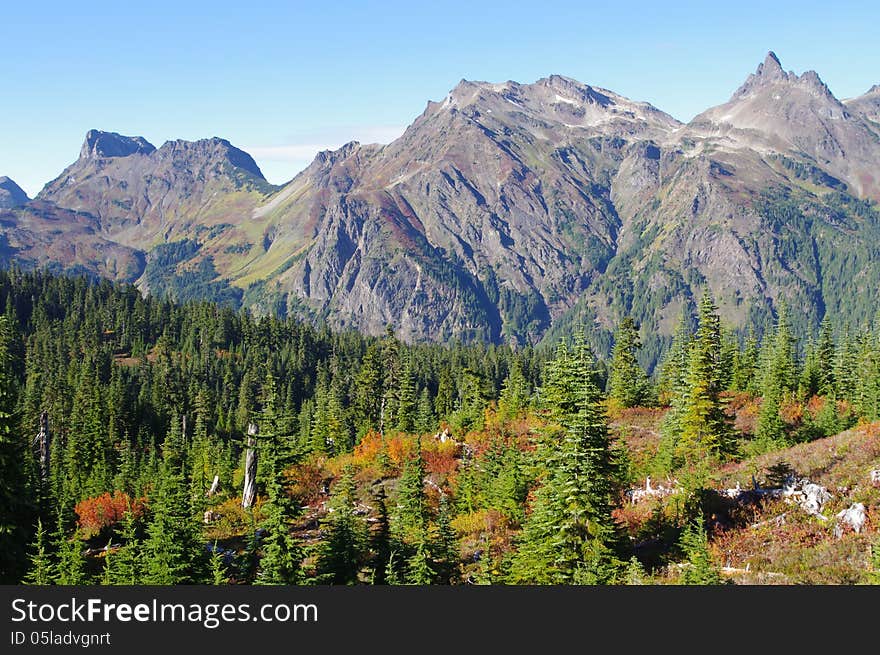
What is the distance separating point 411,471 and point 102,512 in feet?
90.0

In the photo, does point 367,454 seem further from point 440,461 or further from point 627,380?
point 627,380

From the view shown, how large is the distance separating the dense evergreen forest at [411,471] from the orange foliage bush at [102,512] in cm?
30

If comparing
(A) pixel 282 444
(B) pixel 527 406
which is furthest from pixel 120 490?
(B) pixel 527 406

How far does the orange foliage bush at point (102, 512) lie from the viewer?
44.2 m

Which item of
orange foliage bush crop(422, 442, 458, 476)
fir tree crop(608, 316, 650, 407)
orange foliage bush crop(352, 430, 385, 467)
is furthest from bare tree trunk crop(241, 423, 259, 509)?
fir tree crop(608, 316, 650, 407)

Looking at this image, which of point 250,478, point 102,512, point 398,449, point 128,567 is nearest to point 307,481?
point 250,478

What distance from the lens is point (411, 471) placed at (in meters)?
36.5

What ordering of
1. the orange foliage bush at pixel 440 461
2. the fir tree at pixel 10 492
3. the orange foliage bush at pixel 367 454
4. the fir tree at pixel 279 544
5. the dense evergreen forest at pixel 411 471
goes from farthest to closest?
the orange foliage bush at pixel 367 454 < the orange foliage bush at pixel 440 461 < the fir tree at pixel 10 492 < the dense evergreen forest at pixel 411 471 < the fir tree at pixel 279 544

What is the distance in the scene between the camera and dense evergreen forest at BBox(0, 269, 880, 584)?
2400cm

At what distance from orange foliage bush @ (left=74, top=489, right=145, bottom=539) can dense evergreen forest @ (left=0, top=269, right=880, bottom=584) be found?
30cm

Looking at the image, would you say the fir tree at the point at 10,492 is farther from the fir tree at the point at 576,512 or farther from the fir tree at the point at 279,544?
the fir tree at the point at 576,512

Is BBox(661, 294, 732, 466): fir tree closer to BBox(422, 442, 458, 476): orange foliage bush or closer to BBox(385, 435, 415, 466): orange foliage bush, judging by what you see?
BBox(422, 442, 458, 476): orange foliage bush

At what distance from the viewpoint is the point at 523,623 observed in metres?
13.3

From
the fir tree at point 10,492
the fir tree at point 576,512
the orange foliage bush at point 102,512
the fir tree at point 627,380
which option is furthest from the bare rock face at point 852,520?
the fir tree at point 627,380
